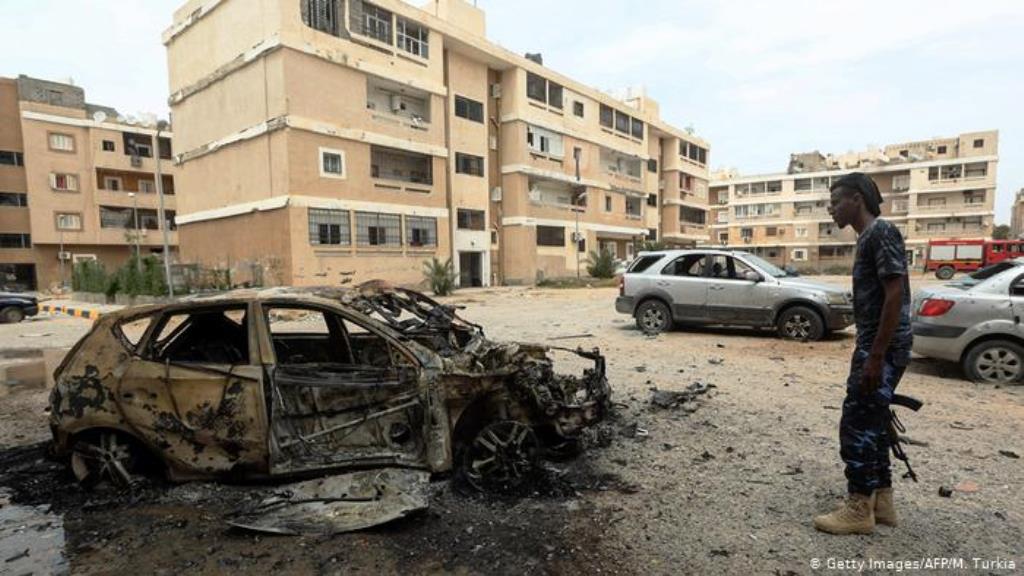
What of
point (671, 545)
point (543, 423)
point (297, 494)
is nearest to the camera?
point (671, 545)

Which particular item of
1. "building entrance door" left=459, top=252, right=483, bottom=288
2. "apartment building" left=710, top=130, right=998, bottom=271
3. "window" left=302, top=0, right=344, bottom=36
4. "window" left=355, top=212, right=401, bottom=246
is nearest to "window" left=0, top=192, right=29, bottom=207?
"window" left=302, top=0, right=344, bottom=36

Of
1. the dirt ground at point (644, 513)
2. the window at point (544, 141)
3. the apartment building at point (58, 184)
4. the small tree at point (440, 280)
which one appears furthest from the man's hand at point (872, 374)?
the apartment building at point (58, 184)

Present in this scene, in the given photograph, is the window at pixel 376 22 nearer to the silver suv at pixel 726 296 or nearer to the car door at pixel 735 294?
the silver suv at pixel 726 296

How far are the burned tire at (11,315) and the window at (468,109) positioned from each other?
2098 cm

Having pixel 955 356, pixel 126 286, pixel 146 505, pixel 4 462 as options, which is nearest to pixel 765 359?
pixel 955 356

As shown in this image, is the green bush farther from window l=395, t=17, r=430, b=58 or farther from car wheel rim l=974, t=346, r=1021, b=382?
car wheel rim l=974, t=346, r=1021, b=382

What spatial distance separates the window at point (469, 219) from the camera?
30.2 metres

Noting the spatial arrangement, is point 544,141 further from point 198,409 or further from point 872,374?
point 872,374

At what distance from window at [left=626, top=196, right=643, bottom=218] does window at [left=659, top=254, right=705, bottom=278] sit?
34460mm

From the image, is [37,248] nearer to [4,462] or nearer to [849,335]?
[4,462]

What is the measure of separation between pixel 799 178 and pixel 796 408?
6393 centimetres

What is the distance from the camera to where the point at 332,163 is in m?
23.3

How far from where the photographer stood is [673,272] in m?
10.4

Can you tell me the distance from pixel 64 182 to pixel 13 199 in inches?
143
